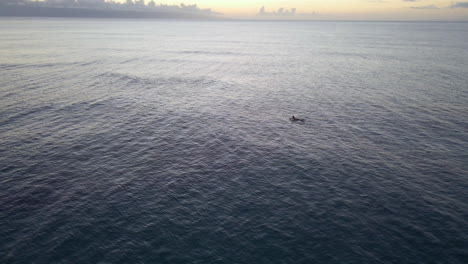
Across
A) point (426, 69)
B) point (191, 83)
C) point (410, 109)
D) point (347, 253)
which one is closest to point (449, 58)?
point (426, 69)

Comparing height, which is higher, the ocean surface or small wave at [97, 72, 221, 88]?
small wave at [97, 72, 221, 88]

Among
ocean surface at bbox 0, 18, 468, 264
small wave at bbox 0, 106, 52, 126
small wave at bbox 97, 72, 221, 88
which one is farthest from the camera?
small wave at bbox 97, 72, 221, 88

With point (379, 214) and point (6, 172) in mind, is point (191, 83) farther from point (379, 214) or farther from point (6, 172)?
point (379, 214)

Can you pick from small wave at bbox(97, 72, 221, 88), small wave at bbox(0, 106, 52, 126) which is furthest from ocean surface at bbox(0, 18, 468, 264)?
small wave at bbox(97, 72, 221, 88)

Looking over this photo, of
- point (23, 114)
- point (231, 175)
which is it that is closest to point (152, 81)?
point (23, 114)

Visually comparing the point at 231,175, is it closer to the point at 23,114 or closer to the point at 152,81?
the point at 23,114

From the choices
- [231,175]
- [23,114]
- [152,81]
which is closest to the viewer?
[231,175]

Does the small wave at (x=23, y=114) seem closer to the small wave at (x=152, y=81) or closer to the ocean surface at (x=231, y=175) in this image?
the ocean surface at (x=231, y=175)

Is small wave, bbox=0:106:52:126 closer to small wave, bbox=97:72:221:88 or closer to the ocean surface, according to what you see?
the ocean surface

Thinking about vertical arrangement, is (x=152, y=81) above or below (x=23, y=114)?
above
